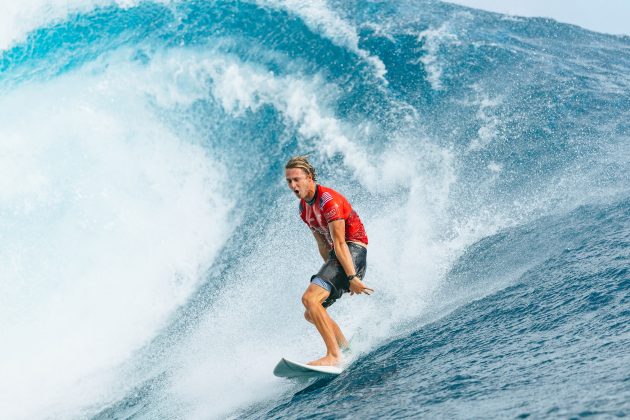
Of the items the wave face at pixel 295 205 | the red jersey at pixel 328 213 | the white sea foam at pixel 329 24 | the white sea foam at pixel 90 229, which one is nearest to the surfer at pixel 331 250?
the red jersey at pixel 328 213

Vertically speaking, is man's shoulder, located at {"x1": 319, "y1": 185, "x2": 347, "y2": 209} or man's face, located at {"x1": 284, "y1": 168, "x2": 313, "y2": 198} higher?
man's face, located at {"x1": 284, "y1": 168, "x2": 313, "y2": 198}

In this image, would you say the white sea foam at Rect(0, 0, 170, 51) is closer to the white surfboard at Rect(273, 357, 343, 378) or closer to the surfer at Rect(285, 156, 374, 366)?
the surfer at Rect(285, 156, 374, 366)

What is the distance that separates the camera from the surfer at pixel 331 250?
4.62 meters

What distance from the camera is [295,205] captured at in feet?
33.1

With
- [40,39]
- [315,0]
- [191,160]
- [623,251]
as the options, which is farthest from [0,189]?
[623,251]

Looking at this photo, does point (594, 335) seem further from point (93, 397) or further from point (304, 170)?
point (93, 397)

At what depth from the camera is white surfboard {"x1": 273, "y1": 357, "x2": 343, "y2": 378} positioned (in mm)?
4309

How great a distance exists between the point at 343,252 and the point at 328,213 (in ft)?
1.07

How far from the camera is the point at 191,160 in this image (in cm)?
1118

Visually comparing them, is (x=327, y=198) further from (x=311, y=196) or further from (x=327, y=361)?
(x=327, y=361)

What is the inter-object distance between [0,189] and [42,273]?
2.15 metres

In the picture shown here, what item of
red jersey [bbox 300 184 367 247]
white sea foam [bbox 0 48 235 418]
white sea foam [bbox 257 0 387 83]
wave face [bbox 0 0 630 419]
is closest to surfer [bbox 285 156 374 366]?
red jersey [bbox 300 184 367 247]

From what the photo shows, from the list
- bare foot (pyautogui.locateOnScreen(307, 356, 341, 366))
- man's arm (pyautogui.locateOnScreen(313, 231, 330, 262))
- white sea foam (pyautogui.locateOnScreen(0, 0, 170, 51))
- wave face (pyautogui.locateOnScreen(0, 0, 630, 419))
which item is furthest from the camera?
white sea foam (pyautogui.locateOnScreen(0, 0, 170, 51))

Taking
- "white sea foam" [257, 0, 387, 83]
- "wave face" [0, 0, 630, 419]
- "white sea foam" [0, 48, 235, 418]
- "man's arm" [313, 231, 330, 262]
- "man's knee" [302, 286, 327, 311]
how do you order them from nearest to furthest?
"wave face" [0, 0, 630, 419], "man's knee" [302, 286, 327, 311], "man's arm" [313, 231, 330, 262], "white sea foam" [0, 48, 235, 418], "white sea foam" [257, 0, 387, 83]
